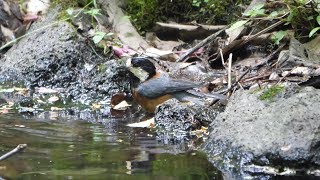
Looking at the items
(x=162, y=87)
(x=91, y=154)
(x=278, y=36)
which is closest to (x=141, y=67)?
(x=162, y=87)

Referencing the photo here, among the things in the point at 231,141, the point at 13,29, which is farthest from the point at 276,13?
the point at 13,29

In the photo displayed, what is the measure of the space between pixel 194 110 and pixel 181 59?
173cm

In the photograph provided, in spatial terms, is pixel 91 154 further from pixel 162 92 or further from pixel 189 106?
pixel 162 92

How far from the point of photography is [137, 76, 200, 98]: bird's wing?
5414mm

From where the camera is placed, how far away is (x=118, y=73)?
6.28 meters

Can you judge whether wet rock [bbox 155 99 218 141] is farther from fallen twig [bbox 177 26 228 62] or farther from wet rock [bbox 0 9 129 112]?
fallen twig [bbox 177 26 228 62]

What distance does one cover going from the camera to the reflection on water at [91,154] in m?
3.52

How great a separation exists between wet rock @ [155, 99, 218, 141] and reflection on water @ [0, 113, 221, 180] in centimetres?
16

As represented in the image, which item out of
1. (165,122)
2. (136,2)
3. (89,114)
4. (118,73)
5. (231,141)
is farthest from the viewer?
(136,2)

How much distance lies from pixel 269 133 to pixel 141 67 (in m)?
2.26

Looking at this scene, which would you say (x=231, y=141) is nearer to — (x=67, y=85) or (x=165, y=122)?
(x=165, y=122)

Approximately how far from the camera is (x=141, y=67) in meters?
5.85

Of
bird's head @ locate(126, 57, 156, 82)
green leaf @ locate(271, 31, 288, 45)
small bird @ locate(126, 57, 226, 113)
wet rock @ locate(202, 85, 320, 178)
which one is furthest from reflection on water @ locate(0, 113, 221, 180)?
green leaf @ locate(271, 31, 288, 45)

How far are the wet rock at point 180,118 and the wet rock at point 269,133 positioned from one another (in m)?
Result: 0.43
